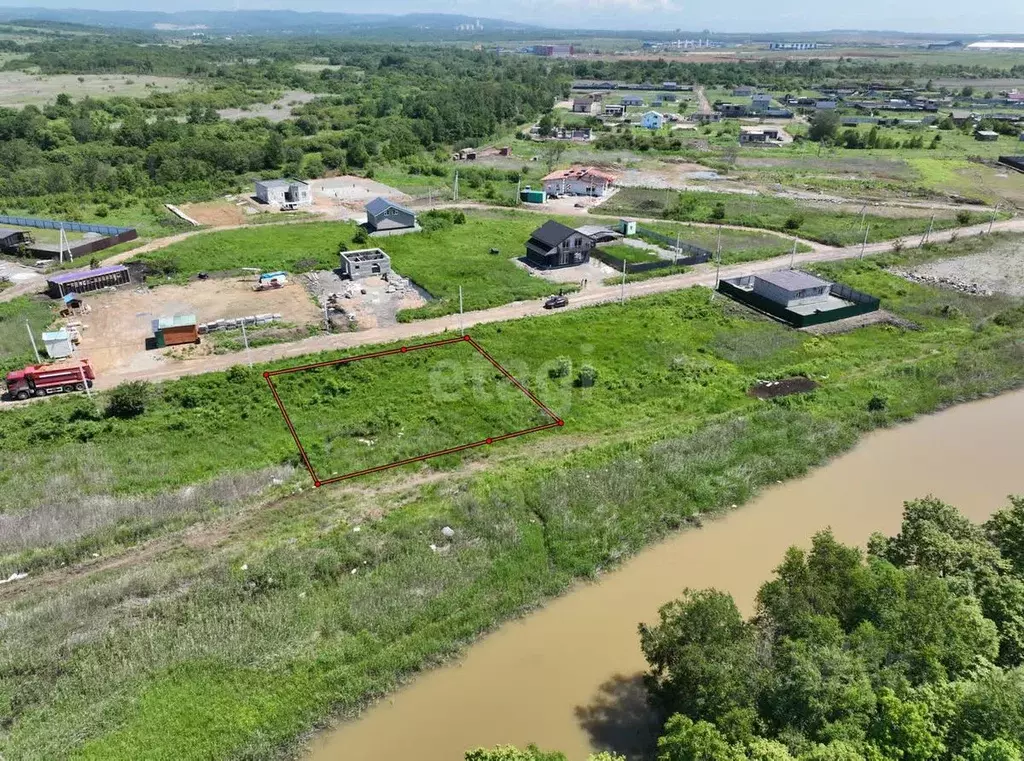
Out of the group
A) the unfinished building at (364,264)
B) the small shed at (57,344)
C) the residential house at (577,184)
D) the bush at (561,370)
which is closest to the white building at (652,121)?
the residential house at (577,184)

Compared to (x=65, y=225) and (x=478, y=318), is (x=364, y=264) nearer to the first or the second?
(x=478, y=318)

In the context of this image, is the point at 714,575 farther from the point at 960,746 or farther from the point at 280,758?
the point at 280,758

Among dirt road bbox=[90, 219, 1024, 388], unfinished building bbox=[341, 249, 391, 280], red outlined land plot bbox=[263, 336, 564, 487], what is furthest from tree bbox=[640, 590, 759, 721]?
unfinished building bbox=[341, 249, 391, 280]

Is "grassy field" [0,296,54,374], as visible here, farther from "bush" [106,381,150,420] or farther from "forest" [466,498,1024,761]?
"forest" [466,498,1024,761]

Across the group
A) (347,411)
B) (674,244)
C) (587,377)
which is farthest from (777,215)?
(347,411)

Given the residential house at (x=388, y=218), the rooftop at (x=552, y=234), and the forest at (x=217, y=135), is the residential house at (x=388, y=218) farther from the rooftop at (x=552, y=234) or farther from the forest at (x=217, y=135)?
the forest at (x=217, y=135)

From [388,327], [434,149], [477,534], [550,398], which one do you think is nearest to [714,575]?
[477,534]
